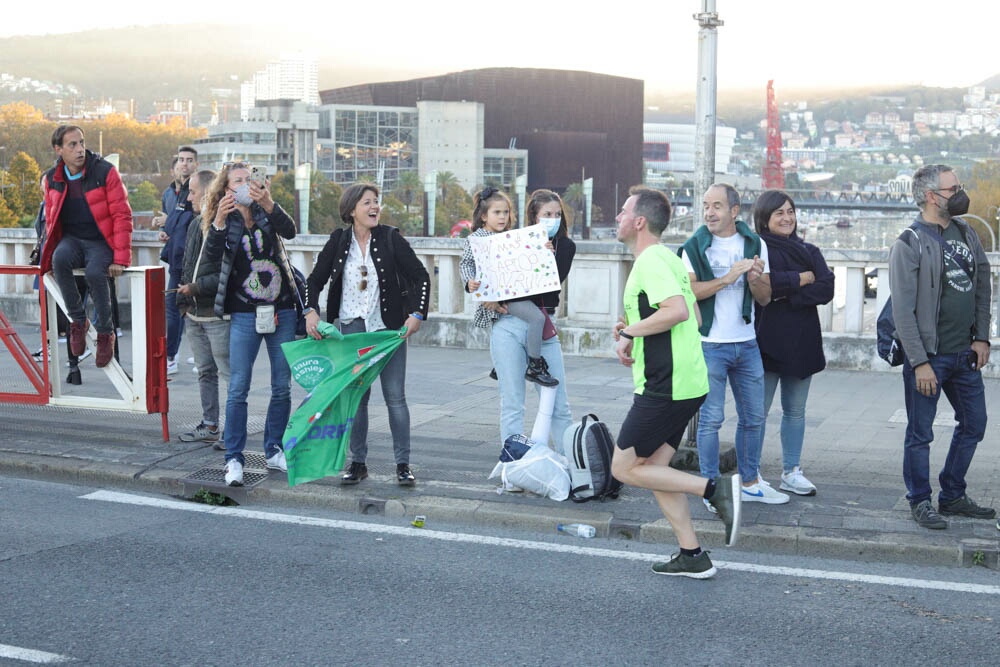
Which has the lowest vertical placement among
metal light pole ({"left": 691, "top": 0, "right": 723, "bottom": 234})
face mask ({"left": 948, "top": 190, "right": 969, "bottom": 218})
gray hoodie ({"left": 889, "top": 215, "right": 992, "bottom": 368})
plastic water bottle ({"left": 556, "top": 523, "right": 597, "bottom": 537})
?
plastic water bottle ({"left": 556, "top": 523, "right": 597, "bottom": 537})

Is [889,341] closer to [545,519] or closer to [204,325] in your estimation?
[545,519]

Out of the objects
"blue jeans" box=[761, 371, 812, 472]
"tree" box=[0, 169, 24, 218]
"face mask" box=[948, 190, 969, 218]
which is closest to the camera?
"face mask" box=[948, 190, 969, 218]

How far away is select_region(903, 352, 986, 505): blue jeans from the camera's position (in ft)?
20.6

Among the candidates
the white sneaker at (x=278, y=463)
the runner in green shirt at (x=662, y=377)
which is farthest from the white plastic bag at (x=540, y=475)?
the white sneaker at (x=278, y=463)

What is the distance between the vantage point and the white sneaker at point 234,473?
23.8 feet

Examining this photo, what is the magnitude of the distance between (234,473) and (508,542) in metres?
1.95

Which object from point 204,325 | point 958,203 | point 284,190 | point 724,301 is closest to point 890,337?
point 958,203

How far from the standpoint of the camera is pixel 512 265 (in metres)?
7.28

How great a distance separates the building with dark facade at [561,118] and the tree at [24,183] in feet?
255

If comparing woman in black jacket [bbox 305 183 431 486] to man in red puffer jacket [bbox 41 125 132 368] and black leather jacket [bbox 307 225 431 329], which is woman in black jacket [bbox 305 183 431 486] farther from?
man in red puffer jacket [bbox 41 125 132 368]

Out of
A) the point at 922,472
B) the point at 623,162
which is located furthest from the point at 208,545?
the point at 623,162

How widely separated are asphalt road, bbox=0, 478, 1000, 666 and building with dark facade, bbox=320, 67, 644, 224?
176 metres

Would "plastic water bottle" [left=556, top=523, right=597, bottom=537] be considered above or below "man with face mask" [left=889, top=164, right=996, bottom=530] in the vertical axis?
below

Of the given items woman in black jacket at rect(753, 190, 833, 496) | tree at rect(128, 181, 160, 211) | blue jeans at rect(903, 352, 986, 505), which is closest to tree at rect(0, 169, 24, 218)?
tree at rect(128, 181, 160, 211)
